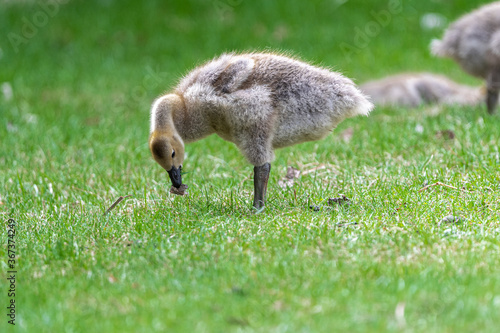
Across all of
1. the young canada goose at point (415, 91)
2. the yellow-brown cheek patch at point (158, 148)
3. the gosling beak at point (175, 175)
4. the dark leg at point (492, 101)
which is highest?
the yellow-brown cheek patch at point (158, 148)

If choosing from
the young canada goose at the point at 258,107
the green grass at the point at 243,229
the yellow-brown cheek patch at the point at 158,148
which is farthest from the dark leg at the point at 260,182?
the yellow-brown cheek patch at the point at 158,148

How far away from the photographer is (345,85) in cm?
508

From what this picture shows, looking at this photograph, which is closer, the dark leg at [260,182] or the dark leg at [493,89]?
the dark leg at [260,182]

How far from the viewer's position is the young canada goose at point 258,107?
191 inches

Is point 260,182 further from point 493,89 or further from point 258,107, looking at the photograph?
point 493,89

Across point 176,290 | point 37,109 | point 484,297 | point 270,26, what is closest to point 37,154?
point 37,109

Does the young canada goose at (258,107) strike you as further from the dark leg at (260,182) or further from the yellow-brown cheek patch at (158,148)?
the yellow-brown cheek patch at (158,148)

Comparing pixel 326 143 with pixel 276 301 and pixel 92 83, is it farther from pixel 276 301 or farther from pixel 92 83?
pixel 92 83

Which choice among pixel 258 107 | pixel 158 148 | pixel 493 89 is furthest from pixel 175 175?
pixel 493 89

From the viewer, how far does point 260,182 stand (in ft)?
16.5

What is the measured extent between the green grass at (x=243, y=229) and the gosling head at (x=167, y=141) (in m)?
0.40

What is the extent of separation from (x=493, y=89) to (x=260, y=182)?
3.76 meters

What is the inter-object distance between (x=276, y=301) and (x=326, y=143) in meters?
3.70

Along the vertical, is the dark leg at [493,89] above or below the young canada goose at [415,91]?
above
